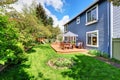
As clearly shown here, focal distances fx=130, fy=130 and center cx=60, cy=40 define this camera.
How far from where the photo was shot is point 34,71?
27.5 feet

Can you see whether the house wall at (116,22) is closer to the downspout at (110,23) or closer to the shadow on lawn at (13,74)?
the downspout at (110,23)

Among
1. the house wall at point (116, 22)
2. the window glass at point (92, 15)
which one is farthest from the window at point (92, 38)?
the house wall at point (116, 22)

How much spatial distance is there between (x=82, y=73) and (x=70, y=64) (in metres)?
1.87

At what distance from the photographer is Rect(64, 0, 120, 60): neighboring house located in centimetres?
1279

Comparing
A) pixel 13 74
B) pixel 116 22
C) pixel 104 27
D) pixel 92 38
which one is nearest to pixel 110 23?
pixel 116 22

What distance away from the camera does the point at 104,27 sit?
14227mm

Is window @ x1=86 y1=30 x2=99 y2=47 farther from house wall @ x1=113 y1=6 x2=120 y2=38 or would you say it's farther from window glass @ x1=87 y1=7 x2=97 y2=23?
house wall @ x1=113 y1=6 x2=120 y2=38

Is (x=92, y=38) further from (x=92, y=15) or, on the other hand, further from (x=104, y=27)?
(x=104, y=27)

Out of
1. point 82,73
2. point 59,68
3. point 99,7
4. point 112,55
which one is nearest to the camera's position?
point 82,73

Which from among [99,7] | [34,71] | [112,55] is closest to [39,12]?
[99,7]

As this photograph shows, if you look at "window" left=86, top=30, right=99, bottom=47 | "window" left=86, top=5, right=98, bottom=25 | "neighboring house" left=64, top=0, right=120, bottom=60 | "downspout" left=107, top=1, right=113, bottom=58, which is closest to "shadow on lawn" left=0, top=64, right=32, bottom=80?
"neighboring house" left=64, top=0, right=120, bottom=60

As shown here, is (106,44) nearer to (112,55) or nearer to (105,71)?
(112,55)

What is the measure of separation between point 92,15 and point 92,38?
3091 millimetres

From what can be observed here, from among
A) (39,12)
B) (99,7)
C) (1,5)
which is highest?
(39,12)
